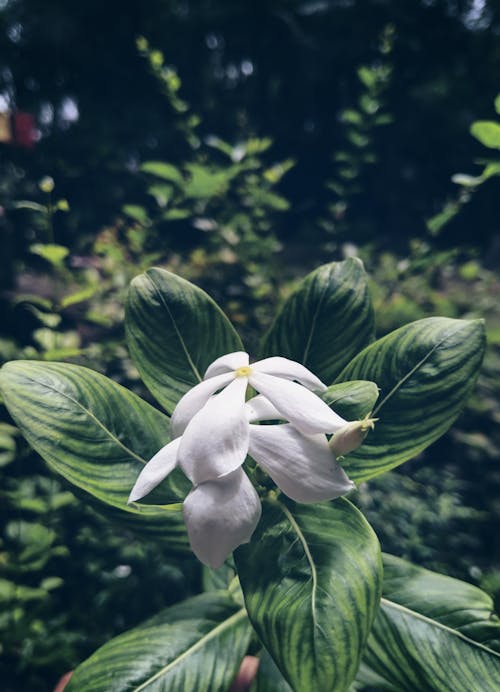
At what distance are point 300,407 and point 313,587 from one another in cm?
23

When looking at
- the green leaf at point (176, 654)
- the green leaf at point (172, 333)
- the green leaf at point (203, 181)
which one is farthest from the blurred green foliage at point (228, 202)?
the green leaf at point (176, 654)

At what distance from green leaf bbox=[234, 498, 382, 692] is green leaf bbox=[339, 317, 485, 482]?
0.39ft

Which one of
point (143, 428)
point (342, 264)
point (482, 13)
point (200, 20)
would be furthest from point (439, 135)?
point (143, 428)

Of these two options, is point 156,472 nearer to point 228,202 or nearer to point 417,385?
point 417,385

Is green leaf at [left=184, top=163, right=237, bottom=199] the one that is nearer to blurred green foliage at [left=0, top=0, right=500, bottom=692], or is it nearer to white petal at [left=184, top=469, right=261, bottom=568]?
blurred green foliage at [left=0, top=0, right=500, bottom=692]

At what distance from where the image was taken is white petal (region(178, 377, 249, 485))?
0.49 metres

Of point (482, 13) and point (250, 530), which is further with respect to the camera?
point (482, 13)

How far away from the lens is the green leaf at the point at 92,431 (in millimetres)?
667

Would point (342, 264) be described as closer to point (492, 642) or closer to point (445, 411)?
point (445, 411)

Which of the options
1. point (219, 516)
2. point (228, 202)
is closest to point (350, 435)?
point (219, 516)

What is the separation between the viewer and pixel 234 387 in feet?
1.79

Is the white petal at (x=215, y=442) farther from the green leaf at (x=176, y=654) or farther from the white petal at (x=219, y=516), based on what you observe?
the green leaf at (x=176, y=654)

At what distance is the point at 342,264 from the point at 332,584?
1.67ft

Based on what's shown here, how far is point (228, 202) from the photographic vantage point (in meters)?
2.12
